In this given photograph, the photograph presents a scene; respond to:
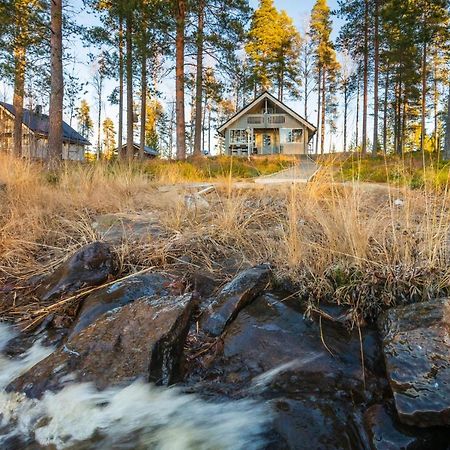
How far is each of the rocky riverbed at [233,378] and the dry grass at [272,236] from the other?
0.23m

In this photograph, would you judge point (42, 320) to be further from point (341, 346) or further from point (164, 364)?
point (341, 346)

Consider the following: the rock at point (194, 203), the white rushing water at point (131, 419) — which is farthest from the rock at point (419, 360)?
the rock at point (194, 203)

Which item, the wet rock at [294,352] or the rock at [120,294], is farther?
the rock at [120,294]

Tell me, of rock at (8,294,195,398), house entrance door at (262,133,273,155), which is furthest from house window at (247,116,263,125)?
rock at (8,294,195,398)

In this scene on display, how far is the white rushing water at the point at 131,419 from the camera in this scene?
1.61 meters

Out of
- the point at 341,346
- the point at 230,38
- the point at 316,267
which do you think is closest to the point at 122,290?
the point at 316,267

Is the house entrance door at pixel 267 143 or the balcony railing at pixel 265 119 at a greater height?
the balcony railing at pixel 265 119

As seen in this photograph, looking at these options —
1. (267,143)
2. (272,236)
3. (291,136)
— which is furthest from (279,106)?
(272,236)

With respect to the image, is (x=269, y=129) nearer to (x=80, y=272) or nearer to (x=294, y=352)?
(x=80, y=272)

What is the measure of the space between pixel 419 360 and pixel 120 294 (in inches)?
78.7

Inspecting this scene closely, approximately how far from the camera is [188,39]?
590 inches

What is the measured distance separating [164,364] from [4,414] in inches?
31.3

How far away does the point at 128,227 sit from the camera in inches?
170

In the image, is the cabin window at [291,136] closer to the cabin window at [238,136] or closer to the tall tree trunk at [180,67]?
the cabin window at [238,136]
